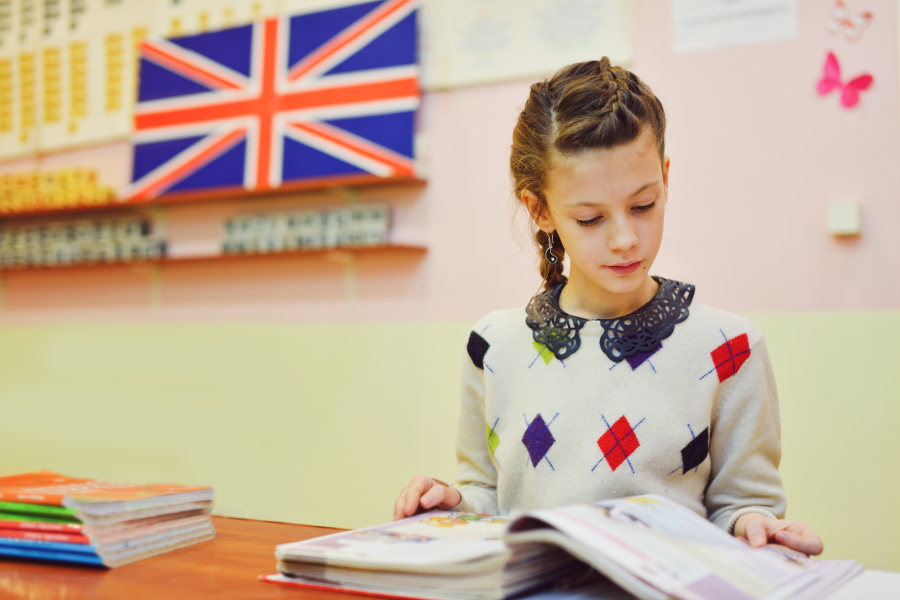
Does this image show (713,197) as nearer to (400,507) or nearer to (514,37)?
(514,37)

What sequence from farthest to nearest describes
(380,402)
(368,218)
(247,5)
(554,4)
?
(247,5) < (368,218) < (554,4) < (380,402)

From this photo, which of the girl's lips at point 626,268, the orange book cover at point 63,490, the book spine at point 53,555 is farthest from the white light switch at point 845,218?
the book spine at point 53,555

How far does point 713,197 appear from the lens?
236 centimetres

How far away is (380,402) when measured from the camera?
6.81 ft

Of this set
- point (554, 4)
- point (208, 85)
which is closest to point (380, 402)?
point (554, 4)

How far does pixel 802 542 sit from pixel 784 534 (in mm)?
21

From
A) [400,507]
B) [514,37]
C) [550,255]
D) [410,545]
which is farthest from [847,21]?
[410,545]

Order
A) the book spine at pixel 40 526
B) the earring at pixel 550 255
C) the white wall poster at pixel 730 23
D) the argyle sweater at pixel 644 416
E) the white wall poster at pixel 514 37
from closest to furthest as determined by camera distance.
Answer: the book spine at pixel 40 526 < the argyle sweater at pixel 644 416 < the earring at pixel 550 255 < the white wall poster at pixel 730 23 < the white wall poster at pixel 514 37

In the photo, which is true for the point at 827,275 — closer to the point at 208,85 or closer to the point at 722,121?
the point at 722,121

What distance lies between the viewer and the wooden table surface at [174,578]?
2.12ft

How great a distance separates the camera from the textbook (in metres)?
0.54

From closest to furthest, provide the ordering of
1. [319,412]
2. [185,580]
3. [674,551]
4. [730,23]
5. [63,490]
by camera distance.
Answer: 1. [674,551]
2. [185,580]
3. [63,490]
4. [319,412]
5. [730,23]

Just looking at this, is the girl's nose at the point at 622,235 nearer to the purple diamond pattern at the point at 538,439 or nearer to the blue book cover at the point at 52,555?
the purple diamond pattern at the point at 538,439

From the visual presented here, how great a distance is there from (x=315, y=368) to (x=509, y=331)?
1.15 metres
